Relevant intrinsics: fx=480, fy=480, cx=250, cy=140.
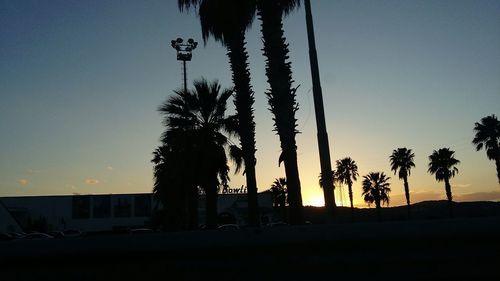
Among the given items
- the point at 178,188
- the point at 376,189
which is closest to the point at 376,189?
the point at 376,189

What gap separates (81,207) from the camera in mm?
64500

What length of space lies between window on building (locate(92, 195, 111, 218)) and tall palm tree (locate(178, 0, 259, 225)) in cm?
5334

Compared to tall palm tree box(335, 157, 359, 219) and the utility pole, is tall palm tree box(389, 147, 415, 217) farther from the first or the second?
the utility pole

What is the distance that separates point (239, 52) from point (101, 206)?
178 feet

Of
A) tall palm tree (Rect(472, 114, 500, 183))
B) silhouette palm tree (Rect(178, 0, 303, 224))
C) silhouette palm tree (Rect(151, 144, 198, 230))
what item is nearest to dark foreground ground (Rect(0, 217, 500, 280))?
silhouette palm tree (Rect(178, 0, 303, 224))

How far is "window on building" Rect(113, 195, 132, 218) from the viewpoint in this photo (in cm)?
6638

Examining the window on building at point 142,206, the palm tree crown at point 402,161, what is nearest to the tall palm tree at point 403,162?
the palm tree crown at point 402,161

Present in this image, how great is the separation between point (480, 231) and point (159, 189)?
33.6 m

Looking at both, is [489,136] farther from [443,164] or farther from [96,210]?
[96,210]

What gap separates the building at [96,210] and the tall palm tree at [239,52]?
4695 centimetres

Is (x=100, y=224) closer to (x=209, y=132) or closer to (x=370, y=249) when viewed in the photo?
(x=209, y=132)

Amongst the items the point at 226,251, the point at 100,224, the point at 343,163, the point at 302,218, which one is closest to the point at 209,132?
the point at 302,218

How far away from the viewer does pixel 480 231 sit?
193 inches

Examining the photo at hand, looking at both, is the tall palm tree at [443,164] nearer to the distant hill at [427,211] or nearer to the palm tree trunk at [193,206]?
the distant hill at [427,211]
